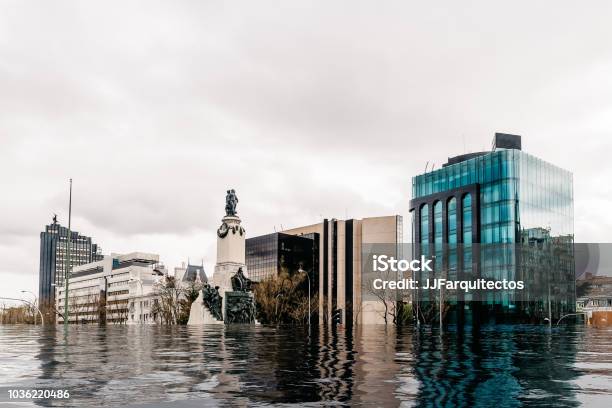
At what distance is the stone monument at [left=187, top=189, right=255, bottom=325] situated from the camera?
7256 cm

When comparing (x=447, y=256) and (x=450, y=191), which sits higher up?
(x=450, y=191)

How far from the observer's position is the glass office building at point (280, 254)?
15500 cm

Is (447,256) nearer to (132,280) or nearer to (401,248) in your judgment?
(401,248)

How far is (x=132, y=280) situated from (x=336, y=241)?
6427 centimetres

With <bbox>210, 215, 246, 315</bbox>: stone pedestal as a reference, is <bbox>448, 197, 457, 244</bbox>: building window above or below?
above

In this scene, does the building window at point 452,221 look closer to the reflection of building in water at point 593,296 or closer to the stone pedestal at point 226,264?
the reflection of building in water at point 593,296

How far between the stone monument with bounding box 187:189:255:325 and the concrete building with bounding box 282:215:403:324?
8256 cm

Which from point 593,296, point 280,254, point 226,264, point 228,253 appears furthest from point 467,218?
point 226,264

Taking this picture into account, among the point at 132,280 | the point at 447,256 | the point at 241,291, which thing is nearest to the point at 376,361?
the point at 241,291

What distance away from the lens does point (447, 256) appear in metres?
122

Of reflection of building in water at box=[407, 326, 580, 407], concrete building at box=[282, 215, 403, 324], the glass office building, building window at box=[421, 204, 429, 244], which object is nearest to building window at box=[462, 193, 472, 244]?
building window at box=[421, 204, 429, 244]

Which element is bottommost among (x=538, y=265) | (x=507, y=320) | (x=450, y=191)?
(x=507, y=320)

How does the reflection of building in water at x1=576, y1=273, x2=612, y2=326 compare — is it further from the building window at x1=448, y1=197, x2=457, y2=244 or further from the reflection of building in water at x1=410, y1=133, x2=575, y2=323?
the building window at x1=448, y1=197, x2=457, y2=244

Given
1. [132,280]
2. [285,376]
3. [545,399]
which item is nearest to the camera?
[545,399]
